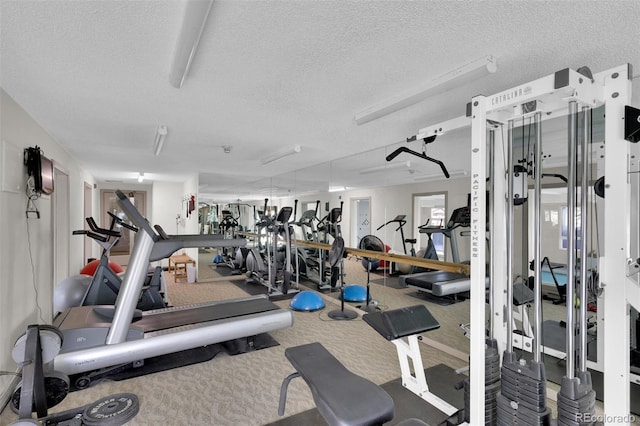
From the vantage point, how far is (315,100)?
263cm

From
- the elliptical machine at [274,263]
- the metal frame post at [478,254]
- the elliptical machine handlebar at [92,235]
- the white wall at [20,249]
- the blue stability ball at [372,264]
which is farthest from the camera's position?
the elliptical machine at [274,263]

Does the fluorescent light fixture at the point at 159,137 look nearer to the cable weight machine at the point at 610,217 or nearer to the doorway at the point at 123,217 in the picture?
the cable weight machine at the point at 610,217

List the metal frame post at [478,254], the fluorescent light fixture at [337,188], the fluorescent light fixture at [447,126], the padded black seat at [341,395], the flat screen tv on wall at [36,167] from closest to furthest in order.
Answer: the padded black seat at [341,395]
the metal frame post at [478,254]
the fluorescent light fixture at [447,126]
the flat screen tv on wall at [36,167]
the fluorescent light fixture at [337,188]

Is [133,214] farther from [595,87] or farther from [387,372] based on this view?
[595,87]

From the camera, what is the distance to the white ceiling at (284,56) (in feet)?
4.85

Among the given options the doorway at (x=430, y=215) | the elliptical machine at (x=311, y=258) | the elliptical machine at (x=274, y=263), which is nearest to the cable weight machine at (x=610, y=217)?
the doorway at (x=430, y=215)

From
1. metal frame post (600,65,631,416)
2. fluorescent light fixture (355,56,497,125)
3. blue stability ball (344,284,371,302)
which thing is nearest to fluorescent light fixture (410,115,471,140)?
fluorescent light fixture (355,56,497,125)

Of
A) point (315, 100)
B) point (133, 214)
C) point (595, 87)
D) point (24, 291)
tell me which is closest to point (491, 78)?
point (595, 87)

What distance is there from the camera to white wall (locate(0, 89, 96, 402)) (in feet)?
7.61

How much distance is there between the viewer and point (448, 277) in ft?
14.3

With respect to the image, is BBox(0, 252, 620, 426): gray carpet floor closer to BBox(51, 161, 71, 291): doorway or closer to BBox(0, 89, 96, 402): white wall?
BBox(0, 89, 96, 402): white wall

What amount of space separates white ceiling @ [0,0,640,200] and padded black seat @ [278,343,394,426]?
1822 mm

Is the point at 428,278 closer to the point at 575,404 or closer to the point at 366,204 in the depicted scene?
the point at 366,204

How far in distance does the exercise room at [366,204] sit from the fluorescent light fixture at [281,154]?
0.05 m
